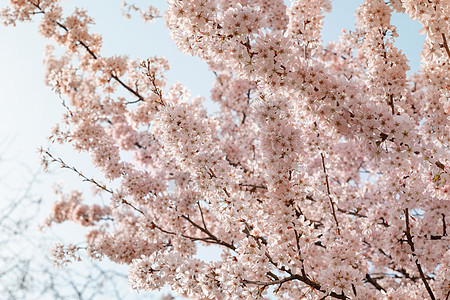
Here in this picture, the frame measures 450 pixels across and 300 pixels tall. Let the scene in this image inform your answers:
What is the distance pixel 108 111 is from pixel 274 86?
5006 mm

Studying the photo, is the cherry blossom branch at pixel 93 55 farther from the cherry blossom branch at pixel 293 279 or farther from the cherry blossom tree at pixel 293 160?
the cherry blossom branch at pixel 293 279

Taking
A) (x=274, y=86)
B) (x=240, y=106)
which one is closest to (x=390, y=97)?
(x=274, y=86)

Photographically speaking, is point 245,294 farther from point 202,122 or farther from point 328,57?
point 328,57

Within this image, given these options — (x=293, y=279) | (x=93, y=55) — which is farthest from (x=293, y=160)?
(x=93, y=55)

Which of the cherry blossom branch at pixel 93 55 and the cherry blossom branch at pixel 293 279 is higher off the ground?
the cherry blossom branch at pixel 93 55

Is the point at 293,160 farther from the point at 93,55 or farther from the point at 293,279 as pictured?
the point at 93,55

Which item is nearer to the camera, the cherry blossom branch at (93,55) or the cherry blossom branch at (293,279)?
the cherry blossom branch at (293,279)

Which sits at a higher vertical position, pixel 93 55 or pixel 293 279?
pixel 93 55

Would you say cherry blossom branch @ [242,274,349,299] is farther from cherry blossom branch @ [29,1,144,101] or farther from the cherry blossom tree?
cherry blossom branch @ [29,1,144,101]

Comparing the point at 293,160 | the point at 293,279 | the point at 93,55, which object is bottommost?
the point at 293,279

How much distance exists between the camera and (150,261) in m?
3.77

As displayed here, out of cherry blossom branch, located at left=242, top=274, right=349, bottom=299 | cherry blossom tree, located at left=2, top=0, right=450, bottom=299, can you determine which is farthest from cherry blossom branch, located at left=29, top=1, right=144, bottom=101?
cherry blossom branch, located at left=242, top=274, right=349, bottom=299

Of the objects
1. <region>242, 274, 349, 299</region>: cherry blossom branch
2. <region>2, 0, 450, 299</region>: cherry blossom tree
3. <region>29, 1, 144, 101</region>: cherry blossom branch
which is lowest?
<region>242, 274, 349, 299</region>: cherry blossom branch

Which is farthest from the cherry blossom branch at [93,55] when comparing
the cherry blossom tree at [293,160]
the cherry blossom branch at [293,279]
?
the cherry blossom branch at [293,279]
